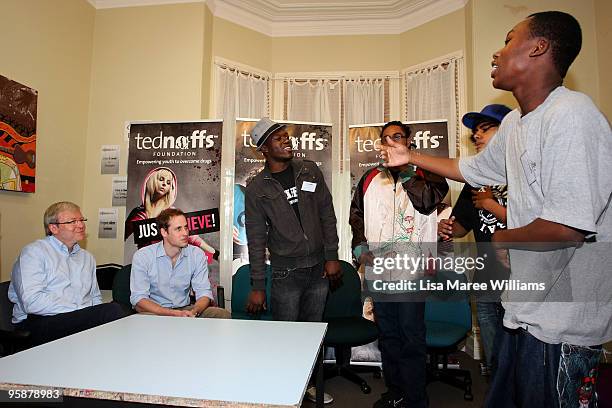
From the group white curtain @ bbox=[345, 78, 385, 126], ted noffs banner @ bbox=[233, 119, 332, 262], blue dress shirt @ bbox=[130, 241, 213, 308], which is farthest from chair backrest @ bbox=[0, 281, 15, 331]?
white curtain @ bbox=[345, 78, 385, 126]

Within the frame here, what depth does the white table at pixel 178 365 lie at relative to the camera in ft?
3.58

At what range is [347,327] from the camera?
121 inches

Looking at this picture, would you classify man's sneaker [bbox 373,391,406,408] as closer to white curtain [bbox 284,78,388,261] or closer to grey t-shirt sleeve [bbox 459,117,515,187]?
grey t-shirt sleeve [bbox 459,117,515,187]

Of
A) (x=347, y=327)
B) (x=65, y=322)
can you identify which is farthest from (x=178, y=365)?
(x=347, y=327)

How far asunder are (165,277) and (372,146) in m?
2.21

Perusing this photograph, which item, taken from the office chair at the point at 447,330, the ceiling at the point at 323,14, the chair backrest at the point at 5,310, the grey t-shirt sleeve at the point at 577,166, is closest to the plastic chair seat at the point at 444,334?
the office chair at the point at 447,330

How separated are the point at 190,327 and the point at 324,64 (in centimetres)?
387

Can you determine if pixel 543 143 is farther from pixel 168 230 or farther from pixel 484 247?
pixel 168 230

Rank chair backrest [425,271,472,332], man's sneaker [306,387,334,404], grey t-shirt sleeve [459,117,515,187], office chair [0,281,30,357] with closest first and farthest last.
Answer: grey t-shirt sleeve [459,117,515,187] < office chair [0,281,30,357] < man's sneaker [306,387,334,404] < chair backrest [425,271,472,332]

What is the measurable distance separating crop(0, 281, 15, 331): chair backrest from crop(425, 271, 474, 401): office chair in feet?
8.86

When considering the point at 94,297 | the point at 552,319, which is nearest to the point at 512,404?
the point at 552,319

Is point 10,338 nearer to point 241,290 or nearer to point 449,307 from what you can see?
point 241,290

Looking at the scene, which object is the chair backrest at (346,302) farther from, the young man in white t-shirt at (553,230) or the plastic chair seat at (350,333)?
the young man in white t-shirt at (553,230)

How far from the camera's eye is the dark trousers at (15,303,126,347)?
240cm
